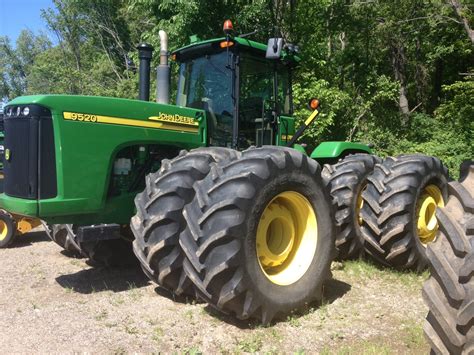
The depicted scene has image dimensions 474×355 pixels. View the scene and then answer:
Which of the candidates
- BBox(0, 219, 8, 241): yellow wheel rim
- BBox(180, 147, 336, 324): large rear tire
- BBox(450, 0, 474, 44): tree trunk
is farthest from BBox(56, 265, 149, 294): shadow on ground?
BBox(450, 0, 474, 44): tree trunk

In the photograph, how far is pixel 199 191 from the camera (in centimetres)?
363

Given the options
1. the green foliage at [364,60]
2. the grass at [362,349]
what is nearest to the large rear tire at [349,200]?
the grass at [362,349]

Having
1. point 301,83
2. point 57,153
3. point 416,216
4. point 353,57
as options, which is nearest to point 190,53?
point 57,153

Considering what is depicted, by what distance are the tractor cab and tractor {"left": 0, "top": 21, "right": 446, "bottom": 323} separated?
2cm

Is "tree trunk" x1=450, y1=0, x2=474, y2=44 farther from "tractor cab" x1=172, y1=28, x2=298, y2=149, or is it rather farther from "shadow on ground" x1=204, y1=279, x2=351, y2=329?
"shadow on ground" x1=204, y1=279, x2=351, y2=329

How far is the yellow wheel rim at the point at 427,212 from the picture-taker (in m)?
5.38

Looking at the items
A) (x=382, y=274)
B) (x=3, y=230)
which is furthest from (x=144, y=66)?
(x=382, y=274)

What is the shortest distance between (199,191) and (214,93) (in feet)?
6.38

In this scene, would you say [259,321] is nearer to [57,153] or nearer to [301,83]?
[57,153]

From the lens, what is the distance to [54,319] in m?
3.69

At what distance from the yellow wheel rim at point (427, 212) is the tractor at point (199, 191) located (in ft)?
0.31

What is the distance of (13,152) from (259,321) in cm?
254

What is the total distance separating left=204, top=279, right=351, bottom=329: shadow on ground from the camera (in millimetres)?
3635

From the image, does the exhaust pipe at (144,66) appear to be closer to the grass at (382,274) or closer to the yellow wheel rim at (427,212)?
the grass at (382,274)
